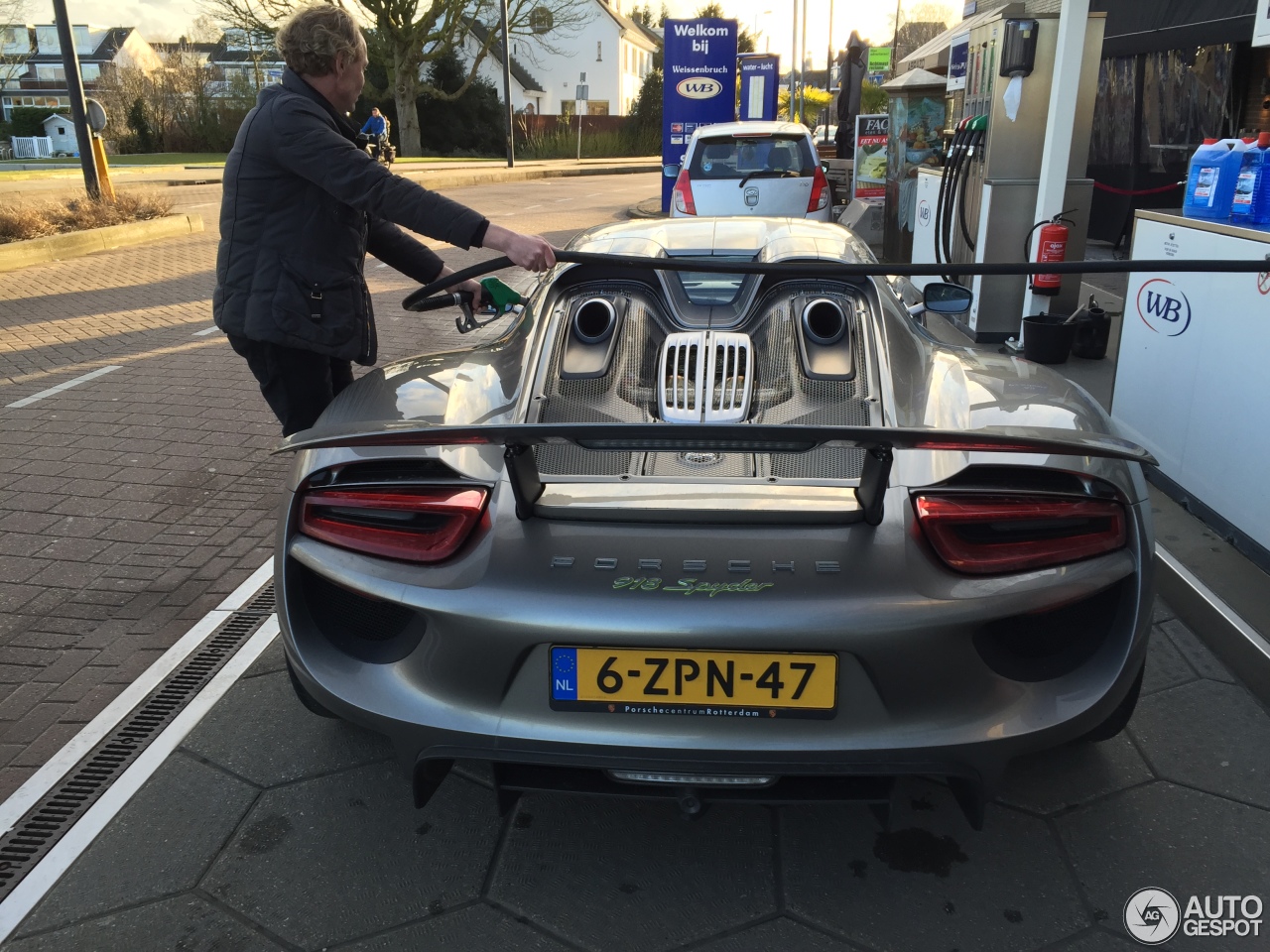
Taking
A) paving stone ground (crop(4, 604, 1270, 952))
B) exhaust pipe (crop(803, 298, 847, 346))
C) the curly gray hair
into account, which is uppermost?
the curly gray hair

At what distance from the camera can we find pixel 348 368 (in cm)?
363

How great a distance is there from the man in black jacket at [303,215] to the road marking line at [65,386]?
3996 millimetres

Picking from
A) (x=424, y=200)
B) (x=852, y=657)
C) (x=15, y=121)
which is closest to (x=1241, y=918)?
(x=852, y=657)

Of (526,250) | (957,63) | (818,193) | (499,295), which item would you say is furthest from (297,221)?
(818,193)

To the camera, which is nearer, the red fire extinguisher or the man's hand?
the man's hand

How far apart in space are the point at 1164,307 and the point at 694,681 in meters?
3.62

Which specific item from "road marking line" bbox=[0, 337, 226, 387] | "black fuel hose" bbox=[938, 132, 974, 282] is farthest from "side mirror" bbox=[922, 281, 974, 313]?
"road marking line" bbox=[0, 337, 226, 387]

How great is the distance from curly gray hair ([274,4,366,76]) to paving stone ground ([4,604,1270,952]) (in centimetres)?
203

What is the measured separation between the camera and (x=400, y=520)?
7.00 feet

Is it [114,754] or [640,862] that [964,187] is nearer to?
[640,862]

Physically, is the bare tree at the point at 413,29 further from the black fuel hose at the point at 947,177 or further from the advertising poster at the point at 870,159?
the black fuel hose at the point at 947,177

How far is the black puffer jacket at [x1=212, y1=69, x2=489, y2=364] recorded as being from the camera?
296cm

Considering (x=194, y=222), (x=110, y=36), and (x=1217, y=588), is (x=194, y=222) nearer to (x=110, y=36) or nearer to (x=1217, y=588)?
(x=1217, y=588)

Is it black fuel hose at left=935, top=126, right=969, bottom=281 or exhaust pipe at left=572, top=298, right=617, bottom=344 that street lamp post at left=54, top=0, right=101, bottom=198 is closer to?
black fuel hose at left=935, top=126, right=969, bottom=281
